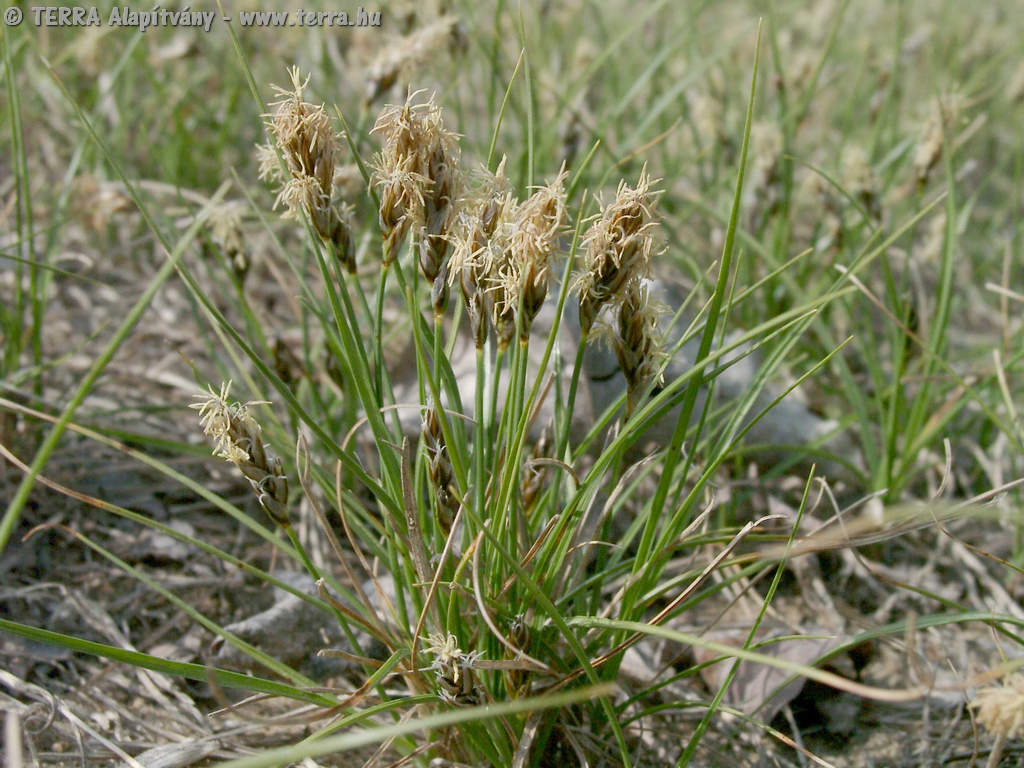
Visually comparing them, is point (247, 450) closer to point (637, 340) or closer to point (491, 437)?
point (491, 437)

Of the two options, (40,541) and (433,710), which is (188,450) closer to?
(40,541)

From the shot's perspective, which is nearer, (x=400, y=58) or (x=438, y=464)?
(x=438, y=464)

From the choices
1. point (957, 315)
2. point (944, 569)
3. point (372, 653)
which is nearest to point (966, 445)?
point (944, 569)

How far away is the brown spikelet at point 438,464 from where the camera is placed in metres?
0.98

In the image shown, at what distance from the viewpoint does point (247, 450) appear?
3.20ft

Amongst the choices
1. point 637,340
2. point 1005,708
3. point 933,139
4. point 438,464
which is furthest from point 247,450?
point 933,139

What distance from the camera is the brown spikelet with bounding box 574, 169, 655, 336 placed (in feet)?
2.92

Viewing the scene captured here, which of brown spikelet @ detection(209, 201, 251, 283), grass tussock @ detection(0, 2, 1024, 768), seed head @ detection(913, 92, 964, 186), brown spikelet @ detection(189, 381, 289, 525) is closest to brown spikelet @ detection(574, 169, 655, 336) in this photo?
grass tussock @ detection(0, 2, 1024, 768)

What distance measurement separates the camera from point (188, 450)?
4.97ft

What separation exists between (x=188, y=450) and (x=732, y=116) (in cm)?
207

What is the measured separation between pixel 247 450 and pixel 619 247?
476 millimetres

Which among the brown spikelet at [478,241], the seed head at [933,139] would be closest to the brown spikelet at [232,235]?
the brown spikelet at [478,241]

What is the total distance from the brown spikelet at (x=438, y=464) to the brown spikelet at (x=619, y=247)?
23 cm

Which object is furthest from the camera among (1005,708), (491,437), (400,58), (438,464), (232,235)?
(400,58)
